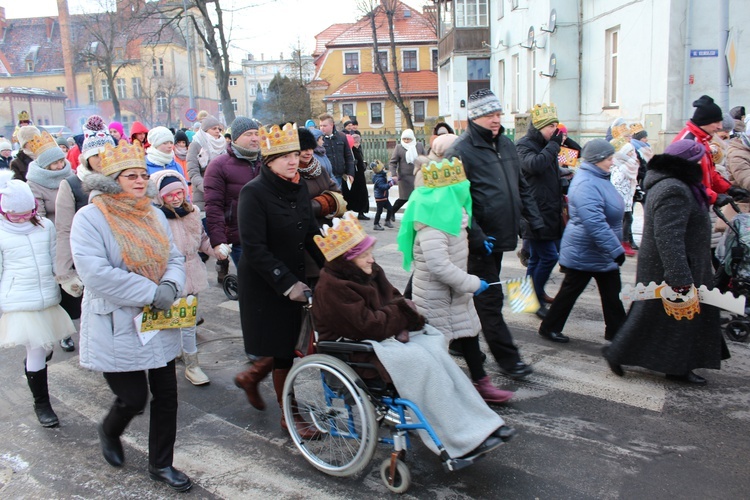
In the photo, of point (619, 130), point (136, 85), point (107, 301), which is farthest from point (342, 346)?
point (136, 85)

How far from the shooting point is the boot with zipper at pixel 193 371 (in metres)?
5.17

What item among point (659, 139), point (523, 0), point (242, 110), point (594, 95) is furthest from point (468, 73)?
point (242, 110)

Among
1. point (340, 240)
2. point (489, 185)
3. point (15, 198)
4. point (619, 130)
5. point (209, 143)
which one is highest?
point (209, 143)

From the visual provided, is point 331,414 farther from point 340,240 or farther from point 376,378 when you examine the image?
point 340,240

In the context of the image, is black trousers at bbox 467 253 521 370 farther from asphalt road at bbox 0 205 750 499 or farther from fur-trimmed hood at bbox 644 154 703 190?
fur-trimmed hood at bbox 644 154 703 190

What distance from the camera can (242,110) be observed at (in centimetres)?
11581

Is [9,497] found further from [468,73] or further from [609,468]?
[468,73]

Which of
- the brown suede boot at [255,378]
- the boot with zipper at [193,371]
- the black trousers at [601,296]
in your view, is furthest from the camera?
the black trousers at [601,296]

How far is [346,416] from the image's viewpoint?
12.1 ft

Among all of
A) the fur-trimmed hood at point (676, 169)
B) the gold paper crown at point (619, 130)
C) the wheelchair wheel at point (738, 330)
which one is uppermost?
the gold paper crown at point (619, 130)

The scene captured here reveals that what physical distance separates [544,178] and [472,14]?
2766cm

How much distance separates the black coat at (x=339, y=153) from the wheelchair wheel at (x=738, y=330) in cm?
719

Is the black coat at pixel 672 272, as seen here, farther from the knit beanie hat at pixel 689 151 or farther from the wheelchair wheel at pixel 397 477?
the wheelchair wheel at pixel 397 477

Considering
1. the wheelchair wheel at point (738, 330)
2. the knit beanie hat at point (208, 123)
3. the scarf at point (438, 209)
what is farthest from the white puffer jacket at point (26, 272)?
the wheelchair wheel at point (738, 330)
